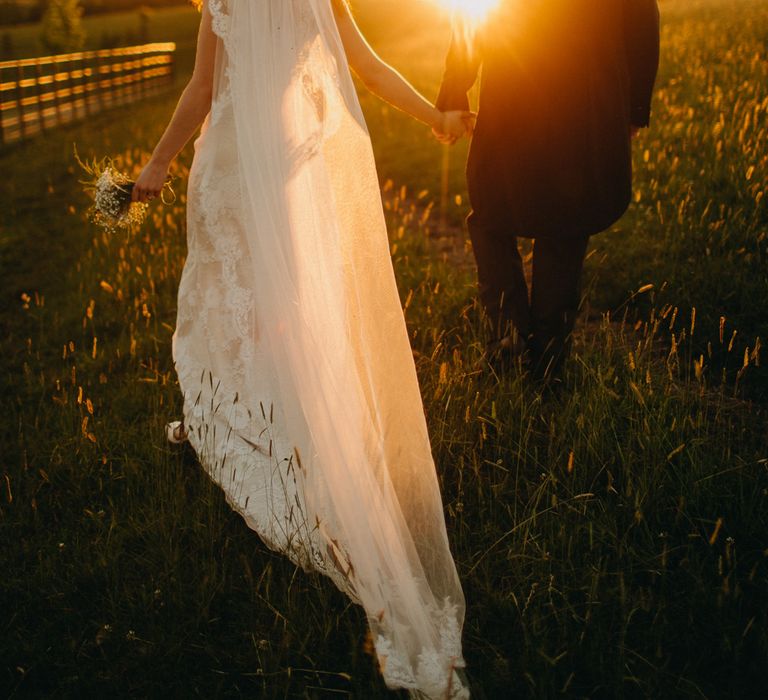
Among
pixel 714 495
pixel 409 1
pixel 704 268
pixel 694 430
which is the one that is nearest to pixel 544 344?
pixel 694 430

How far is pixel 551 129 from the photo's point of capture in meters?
3.22

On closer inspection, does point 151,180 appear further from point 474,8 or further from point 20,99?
point 20,99

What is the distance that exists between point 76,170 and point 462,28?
9049 mm

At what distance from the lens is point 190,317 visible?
3.24 m

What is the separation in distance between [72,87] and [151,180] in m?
18.4

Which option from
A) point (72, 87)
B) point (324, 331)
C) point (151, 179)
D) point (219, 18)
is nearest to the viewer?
point (324, 331)

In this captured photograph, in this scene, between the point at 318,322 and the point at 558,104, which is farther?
the point at 558,104

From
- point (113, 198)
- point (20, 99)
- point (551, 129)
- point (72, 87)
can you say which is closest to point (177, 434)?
point (113, 198)

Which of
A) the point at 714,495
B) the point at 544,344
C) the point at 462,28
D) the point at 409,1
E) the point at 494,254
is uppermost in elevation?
the point at 409,1

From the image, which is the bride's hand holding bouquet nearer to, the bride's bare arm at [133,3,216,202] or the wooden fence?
the bride's bare arm at [133,3,216,202]

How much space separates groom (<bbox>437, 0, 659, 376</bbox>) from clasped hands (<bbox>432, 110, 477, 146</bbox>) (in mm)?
67

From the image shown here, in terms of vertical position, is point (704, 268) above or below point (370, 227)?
below

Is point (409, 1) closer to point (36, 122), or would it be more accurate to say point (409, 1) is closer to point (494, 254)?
point (36, 122)

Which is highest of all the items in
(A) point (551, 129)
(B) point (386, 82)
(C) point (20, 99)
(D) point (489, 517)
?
(C) point (20, 99)
